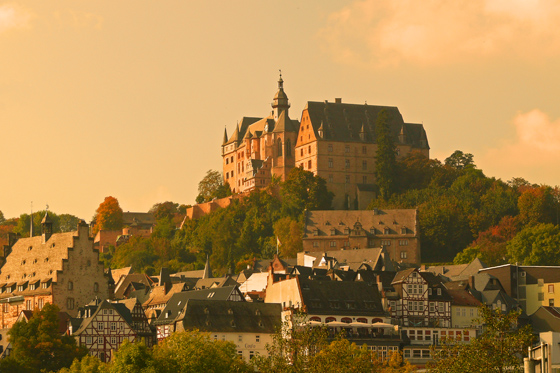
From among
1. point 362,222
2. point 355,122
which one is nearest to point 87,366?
point 362,222

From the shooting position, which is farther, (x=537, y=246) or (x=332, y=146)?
(x=332, y=146)

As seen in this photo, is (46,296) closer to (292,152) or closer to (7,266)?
(7,266)

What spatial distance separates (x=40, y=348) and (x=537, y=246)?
64.0 m

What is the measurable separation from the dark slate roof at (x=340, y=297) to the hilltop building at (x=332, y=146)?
6272 cm

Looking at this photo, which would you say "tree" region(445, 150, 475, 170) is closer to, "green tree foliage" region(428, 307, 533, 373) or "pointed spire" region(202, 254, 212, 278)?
"pointed spire" region(202, 254, 212, 278)

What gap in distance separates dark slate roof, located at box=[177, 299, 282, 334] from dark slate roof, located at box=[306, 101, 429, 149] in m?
73.0

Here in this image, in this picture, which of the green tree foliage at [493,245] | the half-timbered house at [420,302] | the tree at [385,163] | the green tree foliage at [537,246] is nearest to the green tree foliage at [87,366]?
the half-timbered house at [420,302]

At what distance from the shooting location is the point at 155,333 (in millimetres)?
109875

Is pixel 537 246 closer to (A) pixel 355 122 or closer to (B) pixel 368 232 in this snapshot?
(B) pixel 368 232

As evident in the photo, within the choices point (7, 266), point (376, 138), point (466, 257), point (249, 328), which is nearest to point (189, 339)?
point (249, 328)

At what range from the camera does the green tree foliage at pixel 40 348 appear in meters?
A: 97.3

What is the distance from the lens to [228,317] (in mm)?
103688

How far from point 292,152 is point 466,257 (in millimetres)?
41803

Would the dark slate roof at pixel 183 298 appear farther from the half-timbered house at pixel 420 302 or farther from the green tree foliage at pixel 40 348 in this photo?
the half-timbered house at pixel 420 302
